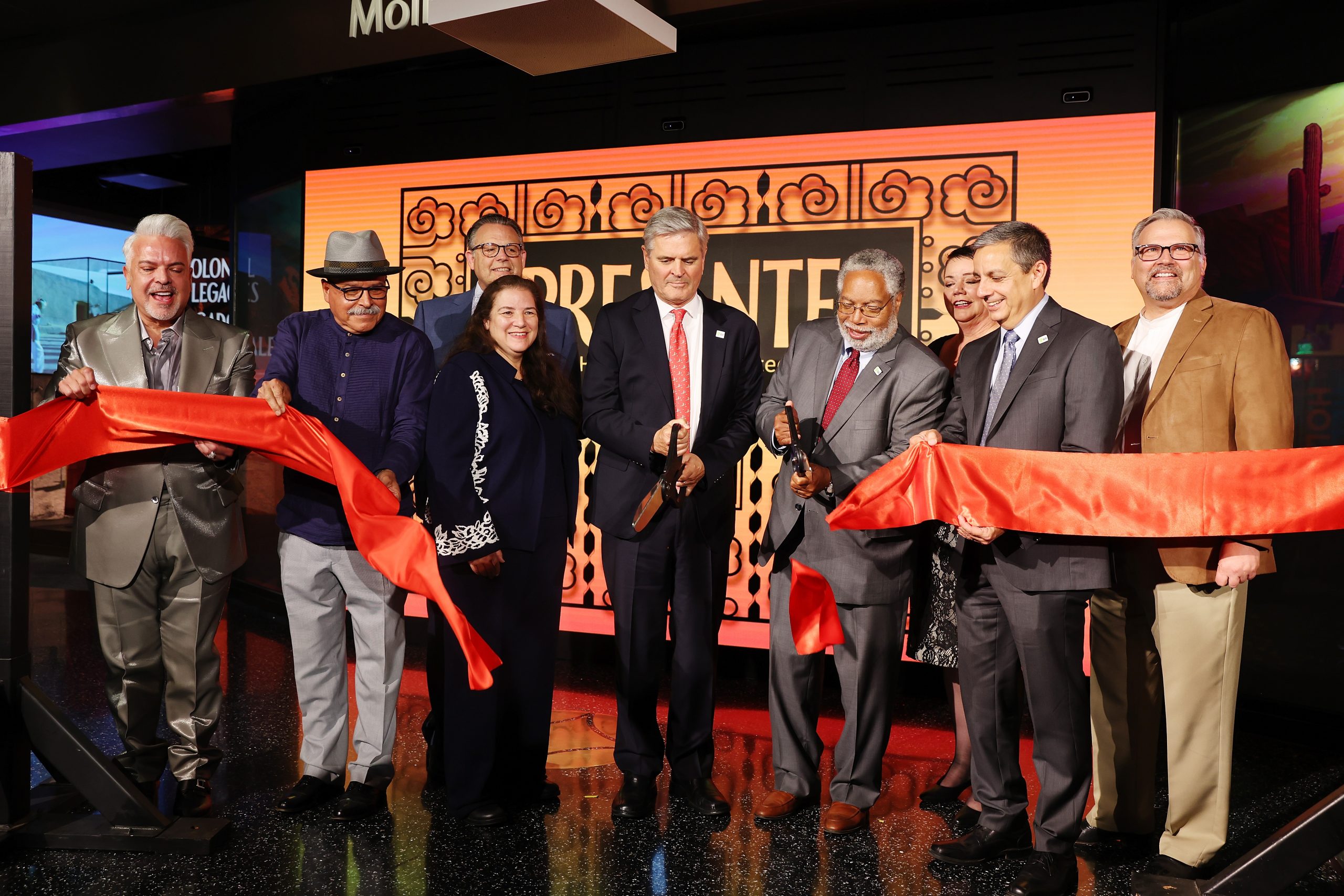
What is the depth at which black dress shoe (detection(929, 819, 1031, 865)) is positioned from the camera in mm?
2998

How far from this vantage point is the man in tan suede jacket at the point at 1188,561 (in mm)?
2904

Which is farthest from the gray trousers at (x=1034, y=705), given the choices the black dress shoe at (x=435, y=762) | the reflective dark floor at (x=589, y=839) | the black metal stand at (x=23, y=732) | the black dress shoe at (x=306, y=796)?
the black metal stand at (x=23, y=732)

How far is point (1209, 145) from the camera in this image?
491 centimetres

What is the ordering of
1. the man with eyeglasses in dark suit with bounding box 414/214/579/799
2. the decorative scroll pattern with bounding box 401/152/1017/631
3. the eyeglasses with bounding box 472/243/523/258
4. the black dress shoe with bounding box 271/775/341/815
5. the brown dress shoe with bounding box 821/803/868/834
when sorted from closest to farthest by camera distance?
the brown dress shoe with bounding box 821/803/868/834, the black dress shoe with bounding box 271/775/341/815, the man with eyeglasses in dark suit with bounding box 414/214/579/799, the eyeglasses with bounding box 472/243/523/258, the decorative scroll pattern with bounding box 401/152/1017/631

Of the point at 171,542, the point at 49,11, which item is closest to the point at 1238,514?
the point at 171,542

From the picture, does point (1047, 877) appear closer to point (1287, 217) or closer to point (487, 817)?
point (487, 817)

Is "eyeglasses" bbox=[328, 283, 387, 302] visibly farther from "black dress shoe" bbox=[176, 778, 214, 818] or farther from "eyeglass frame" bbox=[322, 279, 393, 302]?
"black dress shoe" bbox=[176, 778, 214, 818]

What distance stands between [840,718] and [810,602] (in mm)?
1637

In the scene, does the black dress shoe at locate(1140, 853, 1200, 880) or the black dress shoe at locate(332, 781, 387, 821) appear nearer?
the black dress shoe at locate(1140, 853, 1200, 880)

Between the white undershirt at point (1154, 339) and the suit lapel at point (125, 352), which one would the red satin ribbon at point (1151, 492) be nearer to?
the white undershirt at point (1154, 339)

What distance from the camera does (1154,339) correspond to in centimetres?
313

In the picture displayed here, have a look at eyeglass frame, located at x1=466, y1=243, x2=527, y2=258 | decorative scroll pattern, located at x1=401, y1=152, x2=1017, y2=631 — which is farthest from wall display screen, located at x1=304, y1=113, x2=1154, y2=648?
eyeglass frame, located at x1=466, y1=243, x2=527, y2=258

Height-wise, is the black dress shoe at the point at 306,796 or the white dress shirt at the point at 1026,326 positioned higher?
the white dress shirt at the point at 1026,326

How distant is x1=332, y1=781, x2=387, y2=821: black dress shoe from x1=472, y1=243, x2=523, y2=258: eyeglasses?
2.06m
